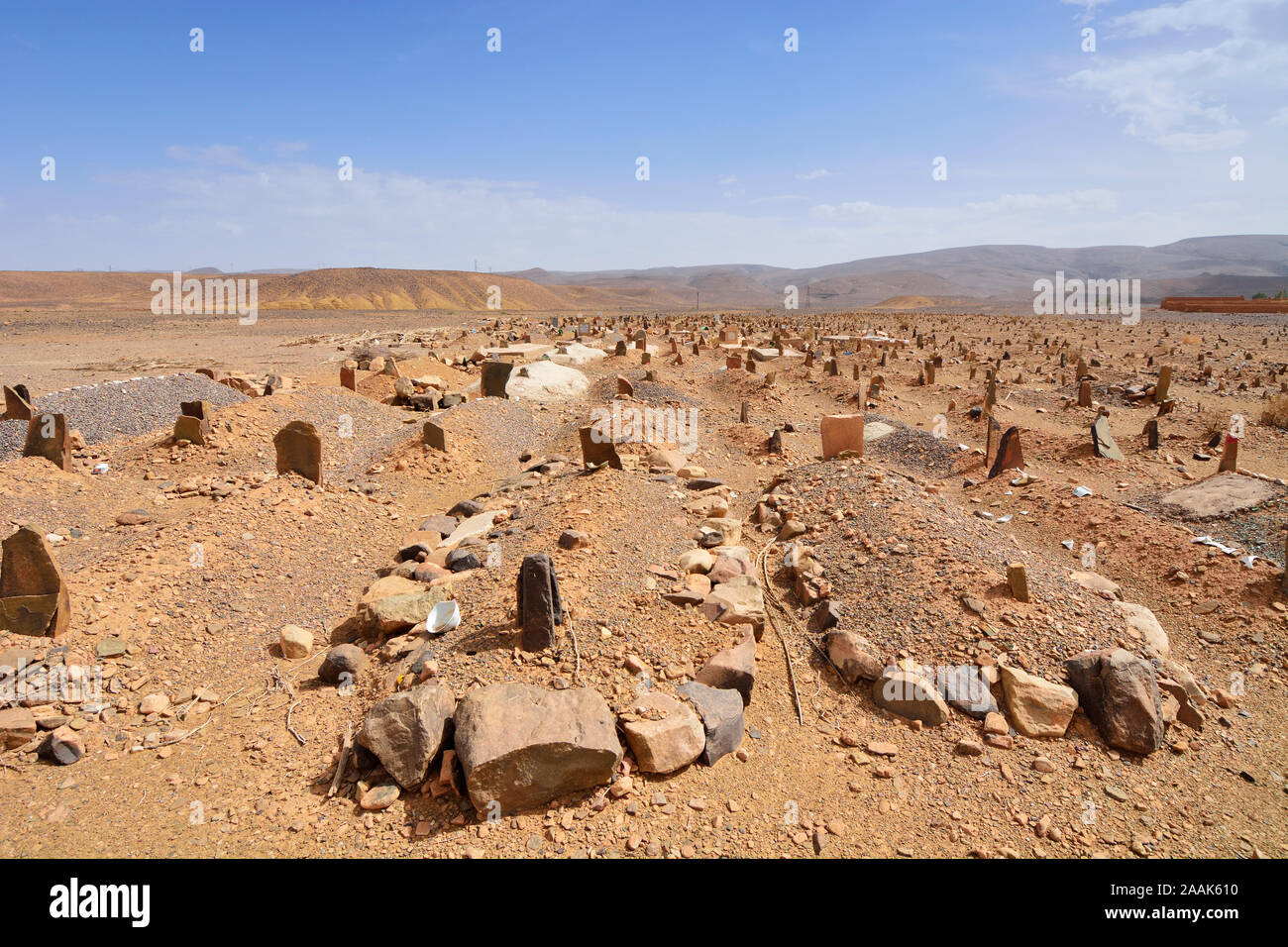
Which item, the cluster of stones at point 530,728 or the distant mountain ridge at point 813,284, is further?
the distant mountain ridge at point 813,284

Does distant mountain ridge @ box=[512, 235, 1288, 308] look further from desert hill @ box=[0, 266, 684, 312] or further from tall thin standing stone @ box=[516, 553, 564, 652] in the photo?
tall thin standing stone @ box=[516, 553, 564, 652]

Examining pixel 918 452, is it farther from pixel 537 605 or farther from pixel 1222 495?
pixel 537 605

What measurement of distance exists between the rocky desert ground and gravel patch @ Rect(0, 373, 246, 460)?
36.9 inches

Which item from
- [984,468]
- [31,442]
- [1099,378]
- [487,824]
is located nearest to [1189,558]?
[984,468]

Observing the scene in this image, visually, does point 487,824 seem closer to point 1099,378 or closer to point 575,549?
point 575,549

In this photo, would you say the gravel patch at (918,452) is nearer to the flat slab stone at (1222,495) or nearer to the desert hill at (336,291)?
the flat slab stone at (1222,495)

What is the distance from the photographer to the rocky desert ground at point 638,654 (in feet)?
12.5

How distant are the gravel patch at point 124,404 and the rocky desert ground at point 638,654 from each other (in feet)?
3.08

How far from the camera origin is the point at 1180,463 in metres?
10.3

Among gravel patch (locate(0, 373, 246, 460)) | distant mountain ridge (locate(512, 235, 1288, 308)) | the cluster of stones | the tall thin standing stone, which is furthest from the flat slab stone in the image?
distant mountain ridge (locate(512, 235, 1288, 308))

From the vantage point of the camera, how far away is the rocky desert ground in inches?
150

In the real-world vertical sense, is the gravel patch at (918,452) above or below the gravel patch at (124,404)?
below

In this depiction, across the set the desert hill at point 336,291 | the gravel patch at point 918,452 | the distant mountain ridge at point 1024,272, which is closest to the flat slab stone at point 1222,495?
the gravel patch at point 918,452
